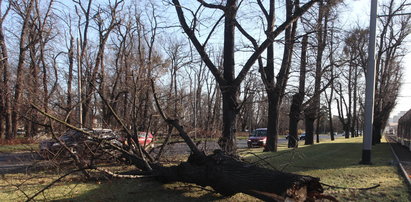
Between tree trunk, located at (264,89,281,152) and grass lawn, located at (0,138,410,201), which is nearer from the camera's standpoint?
grass lawn, located at (0,138,410,201)

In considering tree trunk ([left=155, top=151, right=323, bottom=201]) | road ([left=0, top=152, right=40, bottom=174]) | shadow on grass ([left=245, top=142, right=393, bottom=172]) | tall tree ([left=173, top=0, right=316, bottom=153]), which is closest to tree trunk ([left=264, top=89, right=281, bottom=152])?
shadow on grass ([left=245, top=142, right=393, bottom=172])

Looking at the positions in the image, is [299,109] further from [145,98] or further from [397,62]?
[397,62]

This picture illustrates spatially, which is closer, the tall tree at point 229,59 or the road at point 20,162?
the road at point 20,162

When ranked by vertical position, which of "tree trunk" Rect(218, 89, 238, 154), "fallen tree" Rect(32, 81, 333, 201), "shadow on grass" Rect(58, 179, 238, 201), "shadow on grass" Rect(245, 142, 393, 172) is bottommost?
"shadow on grass" Rect(58, 179, 238, 201)

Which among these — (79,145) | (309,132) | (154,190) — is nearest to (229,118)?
(154,190)

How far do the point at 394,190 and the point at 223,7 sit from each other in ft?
21.0

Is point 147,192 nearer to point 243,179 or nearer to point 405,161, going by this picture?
point 243,179

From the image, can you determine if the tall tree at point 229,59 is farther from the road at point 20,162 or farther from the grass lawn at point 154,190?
the road at point 20,162

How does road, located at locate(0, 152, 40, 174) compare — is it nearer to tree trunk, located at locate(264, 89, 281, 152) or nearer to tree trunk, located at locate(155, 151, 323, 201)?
tree trunk, located at locate(155, 151, 323, 201)

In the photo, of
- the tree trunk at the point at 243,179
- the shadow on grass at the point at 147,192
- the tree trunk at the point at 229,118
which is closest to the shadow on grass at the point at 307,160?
the tree trunk at the point at 229,118

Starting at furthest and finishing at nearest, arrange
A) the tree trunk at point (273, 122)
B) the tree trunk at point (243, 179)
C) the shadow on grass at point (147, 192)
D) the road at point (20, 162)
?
the tree trunk at point (273, 122)
the road at point (20, 162)
the shadow on grass at point (147, 192)
the tree trunk at point (243, 179)

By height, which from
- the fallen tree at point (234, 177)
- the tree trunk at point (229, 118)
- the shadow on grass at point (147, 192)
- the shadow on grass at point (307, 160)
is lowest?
the shadow on grass at point (147, 192)

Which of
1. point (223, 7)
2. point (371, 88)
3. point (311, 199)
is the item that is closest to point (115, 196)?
point (311, 199)

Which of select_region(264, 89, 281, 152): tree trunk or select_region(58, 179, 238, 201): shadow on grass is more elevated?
select_region(264, 89, 281, 152): tree trunk
